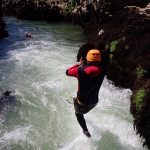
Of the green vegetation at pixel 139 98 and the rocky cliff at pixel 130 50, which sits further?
the green vegetation at pixel 139 98

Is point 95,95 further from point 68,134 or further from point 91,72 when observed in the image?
point 68,134

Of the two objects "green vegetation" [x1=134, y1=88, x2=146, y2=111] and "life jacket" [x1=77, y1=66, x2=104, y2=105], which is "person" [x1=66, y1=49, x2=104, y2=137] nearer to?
"life jacket" [x1=77, y1=66, x2=104, y2=105]

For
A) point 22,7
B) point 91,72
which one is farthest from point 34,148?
point 22,7

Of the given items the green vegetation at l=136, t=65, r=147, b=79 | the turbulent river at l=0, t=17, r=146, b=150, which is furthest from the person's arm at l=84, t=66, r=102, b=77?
the green vegetation at l=136, t=65, r=147, b=79

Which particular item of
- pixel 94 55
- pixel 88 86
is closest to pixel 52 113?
pixel 88 86

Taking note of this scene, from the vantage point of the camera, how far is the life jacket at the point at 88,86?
5.11m

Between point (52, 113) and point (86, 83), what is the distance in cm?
343

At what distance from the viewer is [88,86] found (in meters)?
5.33

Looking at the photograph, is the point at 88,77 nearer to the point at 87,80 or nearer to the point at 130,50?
the point at 87,80

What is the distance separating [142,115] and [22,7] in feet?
111

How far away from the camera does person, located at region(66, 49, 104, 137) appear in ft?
16.1

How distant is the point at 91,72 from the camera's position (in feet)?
16.2

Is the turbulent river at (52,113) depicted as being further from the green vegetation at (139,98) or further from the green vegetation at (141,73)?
the green vegetation at (141,73)

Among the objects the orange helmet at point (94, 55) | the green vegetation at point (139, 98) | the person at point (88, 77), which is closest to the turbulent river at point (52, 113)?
the green vegetation at point (139, 98)
